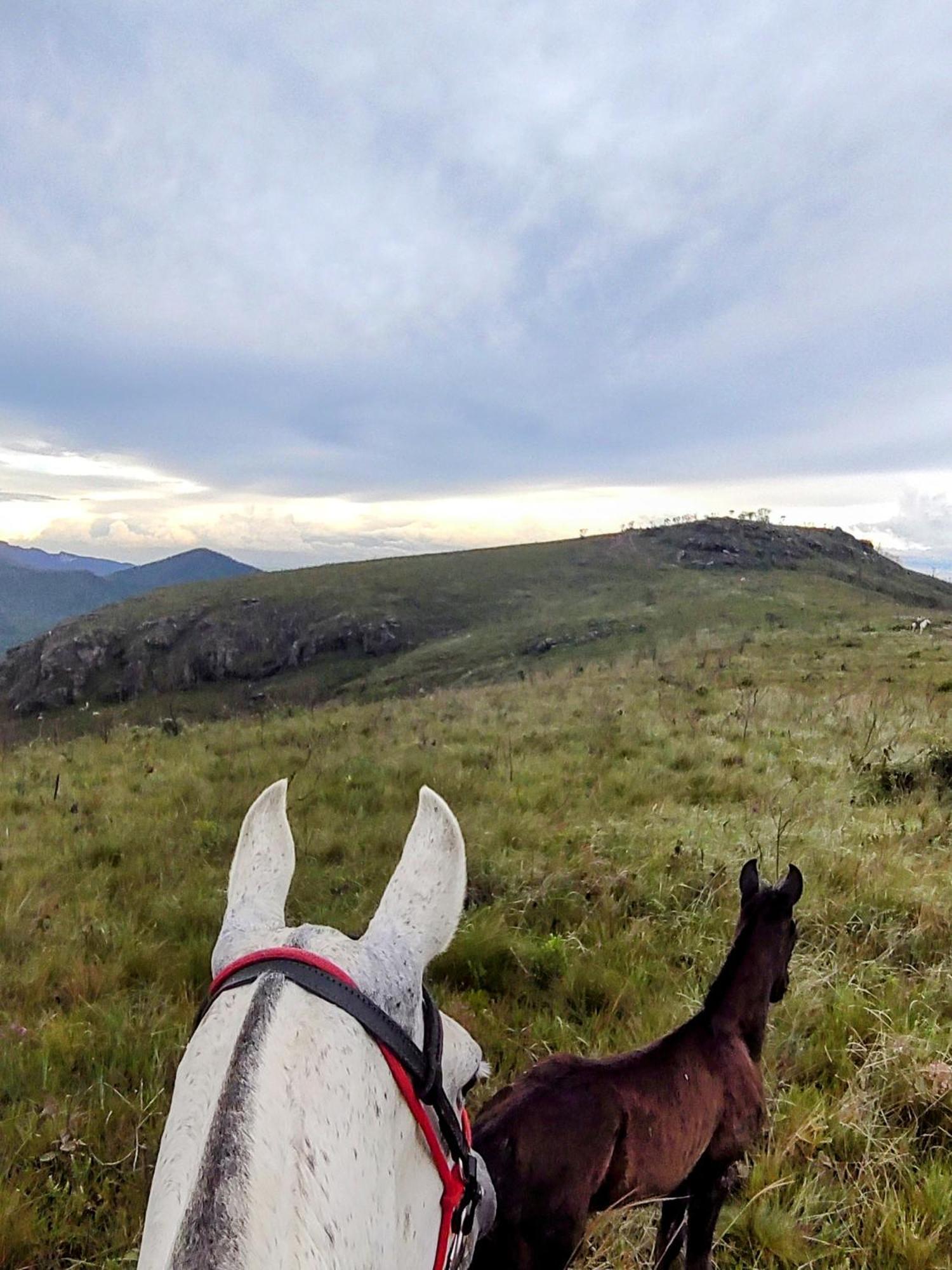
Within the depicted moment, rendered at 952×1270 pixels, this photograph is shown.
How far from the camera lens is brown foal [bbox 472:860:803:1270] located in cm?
188

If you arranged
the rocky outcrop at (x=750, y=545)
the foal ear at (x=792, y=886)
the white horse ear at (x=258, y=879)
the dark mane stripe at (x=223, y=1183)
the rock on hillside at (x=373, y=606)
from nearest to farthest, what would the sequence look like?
the dark mane stripe at (x=223, y=1183), the white horse ear at (x=258, y=879), the foal ear at (x=792, y=886), the rock on hillside at (x=373, y=606), the rocky outcrop at (x=750, y=545)

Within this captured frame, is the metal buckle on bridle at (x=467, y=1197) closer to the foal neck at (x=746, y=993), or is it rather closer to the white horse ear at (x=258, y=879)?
the white horse ear at (x=258, y=879)

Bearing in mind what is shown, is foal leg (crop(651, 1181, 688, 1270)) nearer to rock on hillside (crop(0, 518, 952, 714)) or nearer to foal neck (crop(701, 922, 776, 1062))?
foal neck (crop(701, 922, 776, 1062))

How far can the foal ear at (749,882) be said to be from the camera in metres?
2.85

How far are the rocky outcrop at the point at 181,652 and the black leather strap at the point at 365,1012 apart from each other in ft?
180

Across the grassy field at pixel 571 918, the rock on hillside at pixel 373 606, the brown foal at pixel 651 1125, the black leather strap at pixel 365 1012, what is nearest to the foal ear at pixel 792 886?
the brown foal at pixel 651 1125

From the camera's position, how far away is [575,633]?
37.2 m

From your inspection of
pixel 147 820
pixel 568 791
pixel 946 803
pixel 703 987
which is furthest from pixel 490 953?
pixel 946 803

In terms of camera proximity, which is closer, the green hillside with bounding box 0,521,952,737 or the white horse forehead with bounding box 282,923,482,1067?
the white horse forehead with bounding box 282,923,482,1067

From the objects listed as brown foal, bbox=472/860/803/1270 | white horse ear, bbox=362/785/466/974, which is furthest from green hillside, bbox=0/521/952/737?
white horse ear, bbox=362/785/466/974

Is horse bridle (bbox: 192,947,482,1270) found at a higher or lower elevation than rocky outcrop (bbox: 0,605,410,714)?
higher

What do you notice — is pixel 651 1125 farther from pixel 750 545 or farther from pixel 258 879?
pixel 750 545

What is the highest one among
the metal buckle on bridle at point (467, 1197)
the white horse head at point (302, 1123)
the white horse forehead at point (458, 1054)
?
the white horse head at point (302, 1123)

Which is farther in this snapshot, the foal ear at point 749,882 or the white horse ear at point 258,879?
the foal ear at point 749,882
